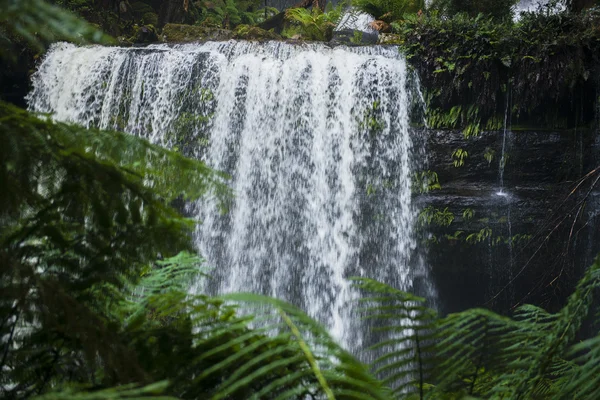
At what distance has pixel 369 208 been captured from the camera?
7930mm

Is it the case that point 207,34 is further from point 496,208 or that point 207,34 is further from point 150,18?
point 496,208

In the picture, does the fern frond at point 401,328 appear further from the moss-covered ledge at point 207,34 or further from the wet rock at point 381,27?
the wet rock at point 381,27

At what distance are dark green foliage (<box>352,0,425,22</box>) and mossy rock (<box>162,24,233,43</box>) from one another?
2809 millimetres

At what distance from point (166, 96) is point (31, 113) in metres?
7.65

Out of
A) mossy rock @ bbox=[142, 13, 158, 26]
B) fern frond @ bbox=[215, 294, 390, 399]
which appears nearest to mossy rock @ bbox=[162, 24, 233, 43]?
mossy rock @ bbox=[142, 13, 158, 26]

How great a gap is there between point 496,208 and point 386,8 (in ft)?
16.6

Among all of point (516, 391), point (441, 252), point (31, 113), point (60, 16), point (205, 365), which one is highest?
point (60, 16)

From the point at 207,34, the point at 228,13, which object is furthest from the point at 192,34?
the point at 228,13

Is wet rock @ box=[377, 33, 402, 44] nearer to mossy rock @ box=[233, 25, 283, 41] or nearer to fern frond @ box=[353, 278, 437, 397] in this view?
mossy rock @ box=[233, 25, 283, 41]

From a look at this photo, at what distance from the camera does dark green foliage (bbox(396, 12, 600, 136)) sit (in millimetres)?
7242

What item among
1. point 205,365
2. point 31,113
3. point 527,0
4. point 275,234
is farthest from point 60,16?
point 527,0

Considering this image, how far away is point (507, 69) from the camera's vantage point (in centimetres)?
756

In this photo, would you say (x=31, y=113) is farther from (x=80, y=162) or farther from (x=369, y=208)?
(x=369, y=208)

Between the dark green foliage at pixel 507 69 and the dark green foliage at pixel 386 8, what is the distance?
2.57 metres
